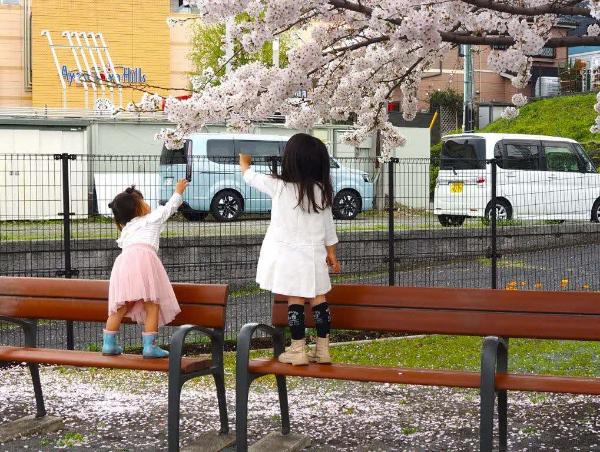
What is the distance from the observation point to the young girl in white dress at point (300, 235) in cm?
600

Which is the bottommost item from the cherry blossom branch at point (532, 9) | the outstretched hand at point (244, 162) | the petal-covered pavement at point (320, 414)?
the petal-covered pavement at point (320, 414)

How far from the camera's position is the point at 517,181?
Result: 54.1 feet

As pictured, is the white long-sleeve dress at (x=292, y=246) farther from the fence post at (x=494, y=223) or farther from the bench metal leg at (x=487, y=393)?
the fence post at (x=494, y=223)

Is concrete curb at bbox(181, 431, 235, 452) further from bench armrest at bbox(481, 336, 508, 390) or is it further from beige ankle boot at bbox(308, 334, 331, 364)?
bench armrest at bbox(481, 336, 508, 390)

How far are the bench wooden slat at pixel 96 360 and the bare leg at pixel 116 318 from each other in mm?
214

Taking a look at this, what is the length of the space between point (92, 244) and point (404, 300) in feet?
21.4

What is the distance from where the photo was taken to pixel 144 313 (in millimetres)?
6523

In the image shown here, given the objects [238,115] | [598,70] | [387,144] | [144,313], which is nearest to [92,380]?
[144,313]

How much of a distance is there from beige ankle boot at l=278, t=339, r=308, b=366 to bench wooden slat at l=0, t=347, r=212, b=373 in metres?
0.47

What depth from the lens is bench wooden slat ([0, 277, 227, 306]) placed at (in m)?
6.29

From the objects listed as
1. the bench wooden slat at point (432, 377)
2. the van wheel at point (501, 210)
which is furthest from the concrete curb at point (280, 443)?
the van wheel at point (501, 210)

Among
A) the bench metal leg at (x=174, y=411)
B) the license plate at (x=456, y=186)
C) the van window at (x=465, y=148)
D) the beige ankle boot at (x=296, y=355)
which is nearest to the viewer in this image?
the bench metal leg at (x=174, y=411)

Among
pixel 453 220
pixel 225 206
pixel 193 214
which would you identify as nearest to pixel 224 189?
pixel 225 206

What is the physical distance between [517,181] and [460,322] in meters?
10.7
